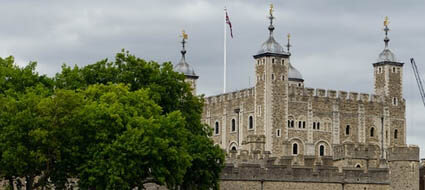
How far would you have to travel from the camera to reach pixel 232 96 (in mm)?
111750

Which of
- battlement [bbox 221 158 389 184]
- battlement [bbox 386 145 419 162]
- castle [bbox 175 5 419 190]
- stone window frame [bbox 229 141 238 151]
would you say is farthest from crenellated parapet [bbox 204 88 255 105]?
battlement [bbox 221 158 389 184]

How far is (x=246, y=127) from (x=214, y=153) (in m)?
46.7

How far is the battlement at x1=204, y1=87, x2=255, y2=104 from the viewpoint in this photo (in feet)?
355

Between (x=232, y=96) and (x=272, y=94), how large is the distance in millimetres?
7842

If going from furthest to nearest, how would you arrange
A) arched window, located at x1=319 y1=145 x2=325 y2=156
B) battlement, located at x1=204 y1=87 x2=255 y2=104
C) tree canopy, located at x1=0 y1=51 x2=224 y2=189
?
battlement, located at x1=204 y1=87 x2=255 y2=104 < arched window, located at x1=319 y1=145 x2=325 y2=156 < tree canopy, located at x1=0 y1=51 x2=224 y2=189

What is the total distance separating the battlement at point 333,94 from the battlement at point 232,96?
4.07 metres

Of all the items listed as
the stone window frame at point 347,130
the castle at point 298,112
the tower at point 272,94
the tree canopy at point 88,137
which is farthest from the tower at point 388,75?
the tree canopy at point 88,137

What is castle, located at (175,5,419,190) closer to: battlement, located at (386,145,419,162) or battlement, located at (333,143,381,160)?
battlement, located at (333,143,381,160)

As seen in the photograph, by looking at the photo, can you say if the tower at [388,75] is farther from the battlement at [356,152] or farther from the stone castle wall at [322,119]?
the battlement at [356,152]

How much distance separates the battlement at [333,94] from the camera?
351ft

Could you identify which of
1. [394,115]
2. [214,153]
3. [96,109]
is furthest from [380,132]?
[96,109]

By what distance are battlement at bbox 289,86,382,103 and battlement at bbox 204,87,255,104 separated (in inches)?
160

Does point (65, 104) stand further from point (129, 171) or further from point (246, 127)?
point (246, 127)

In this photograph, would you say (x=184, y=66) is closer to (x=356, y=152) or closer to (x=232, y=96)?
(x=232, y=96)
